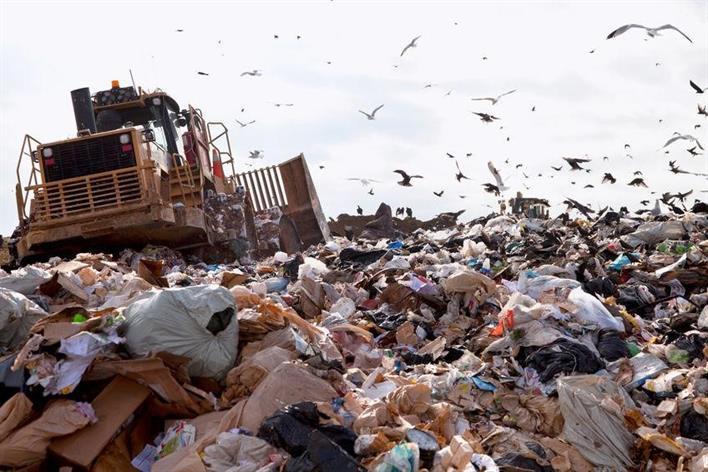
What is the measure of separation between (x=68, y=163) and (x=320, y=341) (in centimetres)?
552

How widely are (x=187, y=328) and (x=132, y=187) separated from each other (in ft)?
16.9

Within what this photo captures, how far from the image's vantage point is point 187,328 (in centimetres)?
406

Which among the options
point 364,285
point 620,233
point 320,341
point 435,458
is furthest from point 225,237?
point 435,458

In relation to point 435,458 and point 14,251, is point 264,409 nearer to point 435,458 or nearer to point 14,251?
point 435,458

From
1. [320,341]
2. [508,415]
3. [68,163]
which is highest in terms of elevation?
[68,163]

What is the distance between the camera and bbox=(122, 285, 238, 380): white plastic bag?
13.1ft

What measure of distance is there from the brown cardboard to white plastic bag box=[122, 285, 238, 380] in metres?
0.23

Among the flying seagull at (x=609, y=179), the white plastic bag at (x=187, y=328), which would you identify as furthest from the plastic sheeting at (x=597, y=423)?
the flying seagull at (x=609, y=179)

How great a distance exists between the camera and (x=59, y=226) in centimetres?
871

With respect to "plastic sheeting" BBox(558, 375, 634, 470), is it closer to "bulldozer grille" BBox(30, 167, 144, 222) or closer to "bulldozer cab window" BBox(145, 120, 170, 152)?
"bulldozer grille" BBox(30, 167, 144, 222)

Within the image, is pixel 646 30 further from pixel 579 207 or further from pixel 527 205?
pixel 527 205

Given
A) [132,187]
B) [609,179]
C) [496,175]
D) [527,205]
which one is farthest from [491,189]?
[527,205]

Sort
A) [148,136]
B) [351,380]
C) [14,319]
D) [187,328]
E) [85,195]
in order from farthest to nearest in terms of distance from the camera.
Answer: [148,136] → [85,195] → [14,319] → [351,380] → [187,328]

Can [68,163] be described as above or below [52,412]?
above
